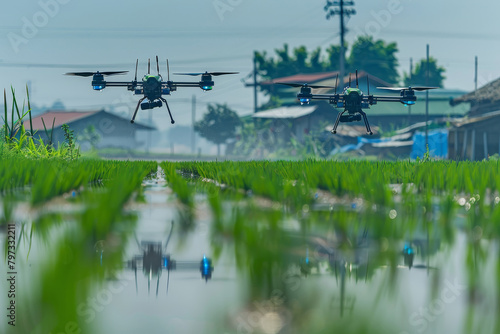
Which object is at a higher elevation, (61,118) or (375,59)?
(375,59)

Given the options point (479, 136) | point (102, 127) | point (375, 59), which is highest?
point (375, 59)

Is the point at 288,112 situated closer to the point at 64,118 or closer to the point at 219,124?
the point at 219,124

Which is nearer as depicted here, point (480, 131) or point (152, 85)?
point (152, 85)

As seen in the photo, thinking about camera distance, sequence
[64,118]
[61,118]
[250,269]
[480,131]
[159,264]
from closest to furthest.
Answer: [250,269], [159,264], [480,131], [64,118], [61,118]

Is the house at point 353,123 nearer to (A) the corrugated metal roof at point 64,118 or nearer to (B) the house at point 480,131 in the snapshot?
(A) the corrugated metal roof at point 64,118

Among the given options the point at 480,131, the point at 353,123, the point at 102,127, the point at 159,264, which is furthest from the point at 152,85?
the point at 102,127

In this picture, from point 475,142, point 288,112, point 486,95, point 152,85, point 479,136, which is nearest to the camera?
point 152,85

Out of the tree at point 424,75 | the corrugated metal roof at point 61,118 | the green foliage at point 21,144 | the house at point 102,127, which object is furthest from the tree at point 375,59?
the green foliage at point 21,144

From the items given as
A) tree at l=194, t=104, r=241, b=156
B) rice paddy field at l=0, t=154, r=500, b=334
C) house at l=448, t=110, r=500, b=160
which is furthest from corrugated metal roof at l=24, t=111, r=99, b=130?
rice paddy field at l=0, t=154, r=500, b=334
